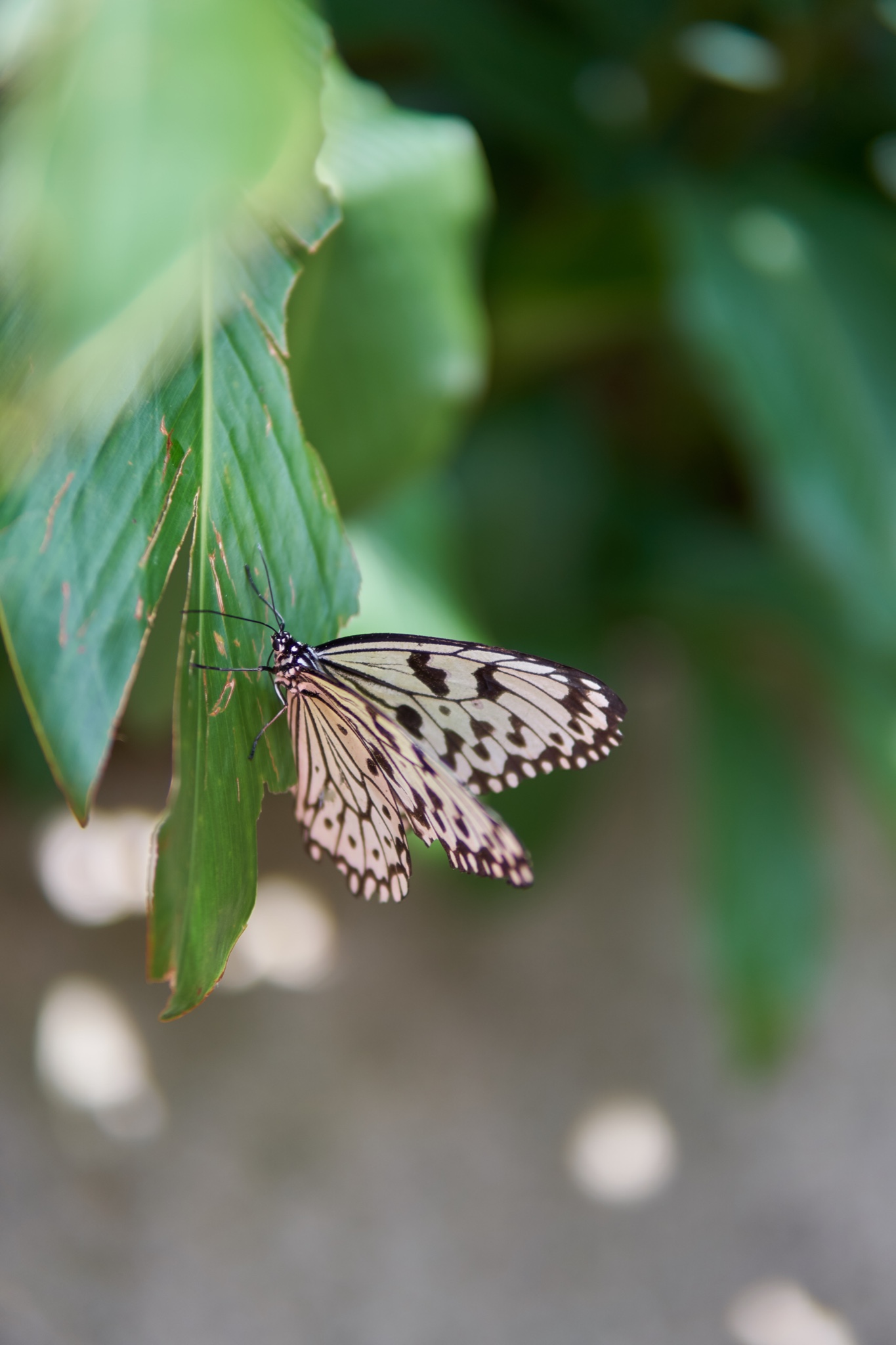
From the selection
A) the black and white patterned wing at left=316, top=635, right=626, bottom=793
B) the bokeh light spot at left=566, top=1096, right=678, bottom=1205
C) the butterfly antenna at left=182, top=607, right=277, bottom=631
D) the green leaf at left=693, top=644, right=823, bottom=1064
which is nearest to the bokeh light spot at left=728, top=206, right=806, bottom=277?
the green leaf at left=693, top=644, right=823, bottom=1064

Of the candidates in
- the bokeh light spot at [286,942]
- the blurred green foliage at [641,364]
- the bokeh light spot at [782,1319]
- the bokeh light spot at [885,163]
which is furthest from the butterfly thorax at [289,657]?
the bokeh light spot at [885,163]

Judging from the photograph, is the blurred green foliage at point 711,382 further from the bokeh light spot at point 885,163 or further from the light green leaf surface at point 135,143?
the light green leaf surface at point 135,143

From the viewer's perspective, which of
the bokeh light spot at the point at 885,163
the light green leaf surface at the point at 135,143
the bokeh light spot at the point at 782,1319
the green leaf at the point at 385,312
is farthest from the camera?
the bokeh light spot at the point at 885,163

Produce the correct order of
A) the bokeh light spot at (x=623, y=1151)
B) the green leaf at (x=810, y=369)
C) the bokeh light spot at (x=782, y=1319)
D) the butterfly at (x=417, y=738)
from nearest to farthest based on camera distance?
the butterfly at (x=417, y=738), the green leaf at (x=810, y=369), the bokeh light spot at (x=782, y=1319), the bokeh light spot at (x=623, y=1151)

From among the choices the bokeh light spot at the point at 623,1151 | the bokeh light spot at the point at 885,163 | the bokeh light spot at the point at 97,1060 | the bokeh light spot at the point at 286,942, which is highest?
the bokeh light spot at the point at 885,163

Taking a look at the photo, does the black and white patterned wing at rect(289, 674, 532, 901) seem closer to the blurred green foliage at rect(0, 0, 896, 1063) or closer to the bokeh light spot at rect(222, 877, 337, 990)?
the blurred green foliage at rect(0, 0, 896, 1063)

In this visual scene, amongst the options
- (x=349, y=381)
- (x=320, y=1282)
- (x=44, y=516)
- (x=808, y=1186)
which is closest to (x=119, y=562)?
(x=44, y=516)

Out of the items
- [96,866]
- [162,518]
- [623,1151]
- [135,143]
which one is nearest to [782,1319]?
[623,1151]
